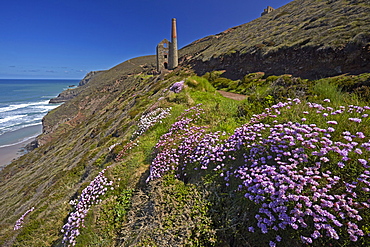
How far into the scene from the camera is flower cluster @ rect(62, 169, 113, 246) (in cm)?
491

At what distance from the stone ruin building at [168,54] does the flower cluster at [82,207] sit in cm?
4927

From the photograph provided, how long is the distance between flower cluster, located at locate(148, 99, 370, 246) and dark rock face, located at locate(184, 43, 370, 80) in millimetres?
14498

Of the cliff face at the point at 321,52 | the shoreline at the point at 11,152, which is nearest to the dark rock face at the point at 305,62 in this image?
the cliff face at the point at 321,52

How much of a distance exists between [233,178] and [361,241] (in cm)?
188

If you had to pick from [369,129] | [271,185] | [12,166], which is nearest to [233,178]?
[271,185]

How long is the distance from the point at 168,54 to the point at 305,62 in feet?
133

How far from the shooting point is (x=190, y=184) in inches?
166

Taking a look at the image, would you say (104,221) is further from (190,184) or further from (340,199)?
(340,199)

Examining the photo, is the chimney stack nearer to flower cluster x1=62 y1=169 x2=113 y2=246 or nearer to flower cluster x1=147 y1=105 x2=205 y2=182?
flower cluster x1=147 y1=105 x2=205 y2=182

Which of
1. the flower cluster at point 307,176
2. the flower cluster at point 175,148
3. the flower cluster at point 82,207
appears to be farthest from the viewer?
the flower cluster at point 175,148

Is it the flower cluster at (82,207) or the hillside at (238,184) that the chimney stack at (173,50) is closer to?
the hillside at (238,184)

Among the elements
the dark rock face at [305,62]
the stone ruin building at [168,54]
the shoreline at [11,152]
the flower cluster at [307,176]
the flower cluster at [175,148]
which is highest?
the stone ruin building at [168,54]

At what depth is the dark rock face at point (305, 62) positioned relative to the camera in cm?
1378

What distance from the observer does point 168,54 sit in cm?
5225
